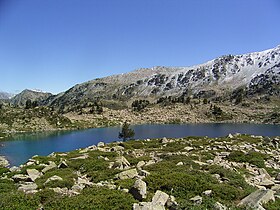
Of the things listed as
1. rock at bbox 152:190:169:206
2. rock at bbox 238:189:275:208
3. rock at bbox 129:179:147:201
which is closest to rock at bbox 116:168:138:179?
rock at bbox 129:179:147:201

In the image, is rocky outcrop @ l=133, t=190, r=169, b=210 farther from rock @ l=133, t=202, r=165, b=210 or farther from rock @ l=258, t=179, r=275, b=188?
rock @ l=258, t=179, r=275, b=188

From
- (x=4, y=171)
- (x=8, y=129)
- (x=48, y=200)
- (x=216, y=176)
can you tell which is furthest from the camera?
(x=8, y=129)

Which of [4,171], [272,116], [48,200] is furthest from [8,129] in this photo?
[272,116]

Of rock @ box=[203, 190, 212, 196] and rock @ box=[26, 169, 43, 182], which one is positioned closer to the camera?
rock @ box=[203, 190, 212, 196]

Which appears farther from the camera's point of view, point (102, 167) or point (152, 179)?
point (102, 167)

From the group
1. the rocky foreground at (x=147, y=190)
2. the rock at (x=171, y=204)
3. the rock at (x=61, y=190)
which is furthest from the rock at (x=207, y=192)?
the rock at (x=61, y=190)

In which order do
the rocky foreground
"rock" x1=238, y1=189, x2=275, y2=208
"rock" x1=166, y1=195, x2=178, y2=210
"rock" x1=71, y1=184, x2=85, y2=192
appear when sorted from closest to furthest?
"rock" x1=166, y1=195, x2=178, y2=210 → "rock" x1=238, y1=189, x2=275, y2=208 → the rocky foreground → "rock" x1=71, y1=184, x2=85, y2=192

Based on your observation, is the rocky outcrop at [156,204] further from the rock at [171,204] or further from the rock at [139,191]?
the rock at [139,191]

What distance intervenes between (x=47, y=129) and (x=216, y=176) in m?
133

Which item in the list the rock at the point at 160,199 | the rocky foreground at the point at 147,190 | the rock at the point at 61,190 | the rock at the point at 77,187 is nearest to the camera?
the rock at the point at 160,199

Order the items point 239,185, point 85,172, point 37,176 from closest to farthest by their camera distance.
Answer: point 239,185
point 37,176
point 85,172

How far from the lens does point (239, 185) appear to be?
1742 cm

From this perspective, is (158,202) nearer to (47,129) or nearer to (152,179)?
(152,179)

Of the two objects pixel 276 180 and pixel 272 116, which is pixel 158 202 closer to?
pixel 276 180
